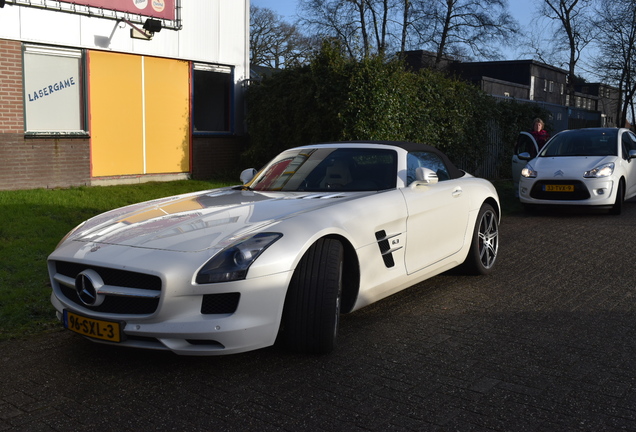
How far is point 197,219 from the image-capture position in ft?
15.2

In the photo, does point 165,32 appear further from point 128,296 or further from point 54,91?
point 128,296

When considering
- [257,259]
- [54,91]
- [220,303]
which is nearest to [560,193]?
[257,259]

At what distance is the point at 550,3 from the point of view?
1626 inches

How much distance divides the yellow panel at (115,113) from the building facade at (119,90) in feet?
0.06

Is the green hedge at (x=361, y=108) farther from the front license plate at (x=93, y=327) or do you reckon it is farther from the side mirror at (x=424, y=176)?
the front license plate at (x=93, y=327)

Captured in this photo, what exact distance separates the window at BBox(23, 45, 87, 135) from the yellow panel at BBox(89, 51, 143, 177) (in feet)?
→ 0.82

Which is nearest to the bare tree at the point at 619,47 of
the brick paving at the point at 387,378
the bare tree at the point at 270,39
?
the bare tree at the point at 270,39

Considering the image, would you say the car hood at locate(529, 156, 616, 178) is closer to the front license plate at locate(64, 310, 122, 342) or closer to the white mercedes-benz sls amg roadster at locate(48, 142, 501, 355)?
the white mercedes-benz sls amg roadster at locate(48, 142, 501, 355)

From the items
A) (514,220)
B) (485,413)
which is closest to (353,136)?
(514,220)

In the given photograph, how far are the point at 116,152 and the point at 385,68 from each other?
5.43 meters

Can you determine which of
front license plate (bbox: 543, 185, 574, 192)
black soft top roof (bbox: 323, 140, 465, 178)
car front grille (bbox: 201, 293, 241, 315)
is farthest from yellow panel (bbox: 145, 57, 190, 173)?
car front grille (bbox: 201, 293, 241, 315)

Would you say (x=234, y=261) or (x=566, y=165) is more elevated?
(x=566, y=165)

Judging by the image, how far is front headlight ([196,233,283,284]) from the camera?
Result: 383 centimetres

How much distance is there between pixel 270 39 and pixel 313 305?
3984cm
